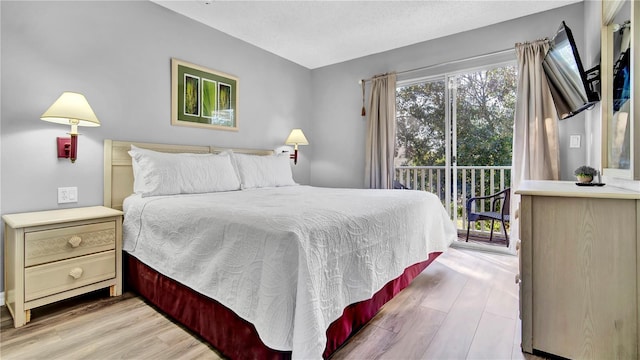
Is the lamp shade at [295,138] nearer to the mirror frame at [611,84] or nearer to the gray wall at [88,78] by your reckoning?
the gray wall at [88,78]

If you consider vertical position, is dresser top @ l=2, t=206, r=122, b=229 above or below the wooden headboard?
below

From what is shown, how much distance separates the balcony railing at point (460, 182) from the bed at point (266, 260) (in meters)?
1.35

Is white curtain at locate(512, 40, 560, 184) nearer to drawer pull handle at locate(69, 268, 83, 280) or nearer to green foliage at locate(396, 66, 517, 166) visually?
green foliage at locate(396, 66, 517, 166)

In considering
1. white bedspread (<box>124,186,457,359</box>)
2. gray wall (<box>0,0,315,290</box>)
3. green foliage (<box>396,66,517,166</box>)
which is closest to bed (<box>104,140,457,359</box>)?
white bedspread (<box>124,186,457,359</box>)

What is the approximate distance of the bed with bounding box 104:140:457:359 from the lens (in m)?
1.18

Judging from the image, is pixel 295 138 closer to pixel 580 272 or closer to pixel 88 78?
pixel 88 78

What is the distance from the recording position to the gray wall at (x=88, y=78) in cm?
206

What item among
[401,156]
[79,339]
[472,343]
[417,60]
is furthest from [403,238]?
[417,60]

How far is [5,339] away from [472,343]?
100 inches

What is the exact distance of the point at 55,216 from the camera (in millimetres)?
1960

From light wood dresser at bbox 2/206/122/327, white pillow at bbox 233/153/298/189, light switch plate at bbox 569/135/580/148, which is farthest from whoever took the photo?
white pillow at bbox 233/153/298/189

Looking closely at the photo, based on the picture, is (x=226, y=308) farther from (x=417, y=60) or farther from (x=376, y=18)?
(x=417, y=60)

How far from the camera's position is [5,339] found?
164 cm

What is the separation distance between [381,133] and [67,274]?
3416 mm
